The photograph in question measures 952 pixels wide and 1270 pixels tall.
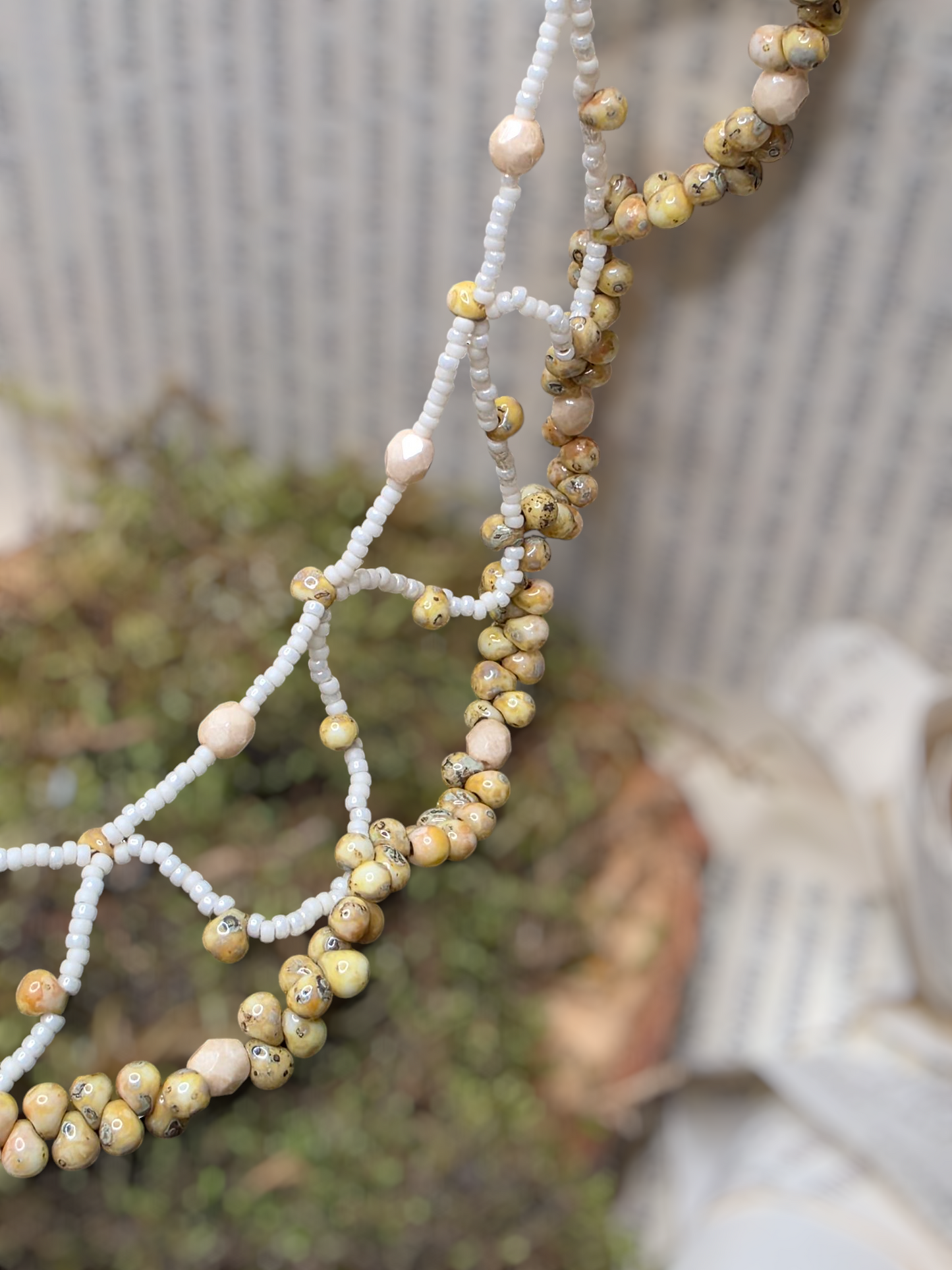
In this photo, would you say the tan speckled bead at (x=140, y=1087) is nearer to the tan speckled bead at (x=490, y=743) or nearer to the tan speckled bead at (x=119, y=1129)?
the tan speckled bead at (x=119, y=1129)

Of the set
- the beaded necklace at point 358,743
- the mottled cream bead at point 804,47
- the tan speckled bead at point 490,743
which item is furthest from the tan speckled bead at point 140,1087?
the mottled cream bead at point 804,47

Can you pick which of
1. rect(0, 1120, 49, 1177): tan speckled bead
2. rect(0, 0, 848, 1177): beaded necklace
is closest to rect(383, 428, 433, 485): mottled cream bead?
rect(0, 0, 848, 1177): beaded necklace

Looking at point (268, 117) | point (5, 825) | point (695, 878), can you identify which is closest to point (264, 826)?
point (5, 825)

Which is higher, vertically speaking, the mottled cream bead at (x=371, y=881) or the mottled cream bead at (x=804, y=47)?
the mottled cream bead at (x=804, y=47)

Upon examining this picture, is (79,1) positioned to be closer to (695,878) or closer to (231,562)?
(231,562)

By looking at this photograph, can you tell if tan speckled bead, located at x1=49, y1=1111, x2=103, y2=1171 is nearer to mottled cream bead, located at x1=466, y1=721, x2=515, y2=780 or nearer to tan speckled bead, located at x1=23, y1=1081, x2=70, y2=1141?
tan speckled bead, located at x1=23, y1=1081, x2=70, y2=1141
